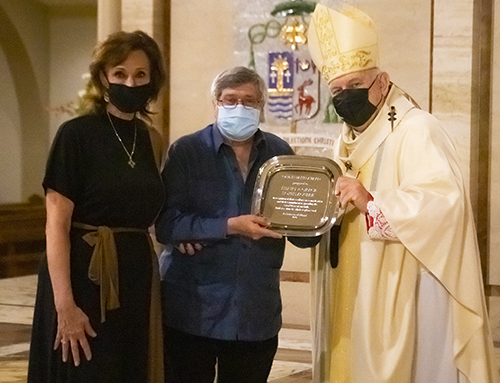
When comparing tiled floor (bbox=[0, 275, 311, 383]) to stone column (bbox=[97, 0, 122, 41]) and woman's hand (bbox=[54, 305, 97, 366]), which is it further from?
stone column (bbox=[97, 0, 122, 41])

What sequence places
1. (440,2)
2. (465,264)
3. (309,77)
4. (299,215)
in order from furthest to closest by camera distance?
1. (309,77)
2. (440,2)
3. (299,215)
4. (465,264)

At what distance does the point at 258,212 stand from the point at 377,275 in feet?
1.78

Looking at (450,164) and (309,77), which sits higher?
(309,77)

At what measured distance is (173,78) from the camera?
18.5ft

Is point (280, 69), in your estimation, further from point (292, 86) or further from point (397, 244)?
point (397, 244)

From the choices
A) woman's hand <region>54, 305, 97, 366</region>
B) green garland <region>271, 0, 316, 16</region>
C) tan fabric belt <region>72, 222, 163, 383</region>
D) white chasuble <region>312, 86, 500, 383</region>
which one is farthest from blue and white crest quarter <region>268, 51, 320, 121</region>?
woman's hand <region>54, 305, 97, 366</region>

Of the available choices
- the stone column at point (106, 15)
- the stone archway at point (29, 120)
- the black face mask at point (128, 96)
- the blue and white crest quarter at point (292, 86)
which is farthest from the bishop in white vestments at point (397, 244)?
the stone archway at point (29, 120)

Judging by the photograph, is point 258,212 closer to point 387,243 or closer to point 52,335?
point 387,243

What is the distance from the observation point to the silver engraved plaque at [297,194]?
233cm

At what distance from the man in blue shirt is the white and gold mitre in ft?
1.11

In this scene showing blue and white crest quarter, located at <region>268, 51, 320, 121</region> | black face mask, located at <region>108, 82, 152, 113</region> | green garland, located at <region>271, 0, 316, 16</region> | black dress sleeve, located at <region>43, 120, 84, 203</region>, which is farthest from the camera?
blue and white crest quarter, located at <region>268, 51, 320, 121</region>

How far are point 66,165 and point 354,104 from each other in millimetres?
1171

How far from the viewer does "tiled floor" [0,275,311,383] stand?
3.99 meters

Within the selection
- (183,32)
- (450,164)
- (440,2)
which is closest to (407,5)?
(440,2)
